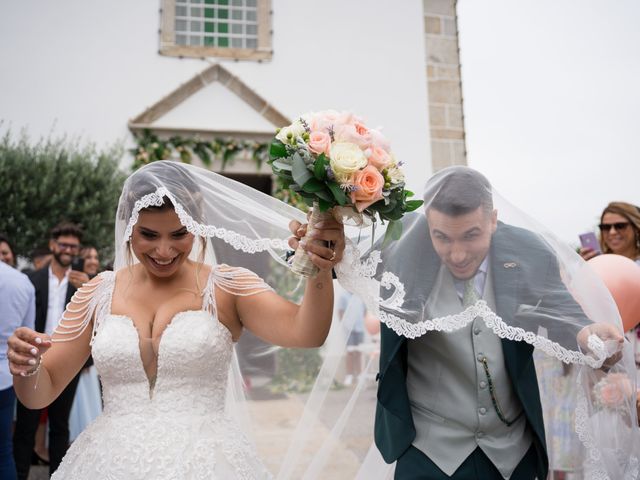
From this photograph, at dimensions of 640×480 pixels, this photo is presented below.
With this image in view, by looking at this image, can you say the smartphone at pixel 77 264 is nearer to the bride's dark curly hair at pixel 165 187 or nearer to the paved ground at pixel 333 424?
the paved ground at pixel 333 424

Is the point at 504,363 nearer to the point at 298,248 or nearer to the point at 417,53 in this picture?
the point at 298,248

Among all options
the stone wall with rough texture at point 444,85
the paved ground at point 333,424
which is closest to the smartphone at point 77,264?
the paved ground at point 333,424

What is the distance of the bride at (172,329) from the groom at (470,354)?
0.35 meters

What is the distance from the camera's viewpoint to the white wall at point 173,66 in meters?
8.52

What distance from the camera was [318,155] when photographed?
5.84 ft

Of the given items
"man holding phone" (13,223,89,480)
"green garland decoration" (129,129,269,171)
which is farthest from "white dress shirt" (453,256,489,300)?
"green garland decoration" (129,129,269,171)

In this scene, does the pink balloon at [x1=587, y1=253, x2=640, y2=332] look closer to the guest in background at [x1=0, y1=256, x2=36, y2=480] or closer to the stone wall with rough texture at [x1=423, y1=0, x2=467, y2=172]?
the guest in background at [x1=0, y1=256, x2=36, y2=480]

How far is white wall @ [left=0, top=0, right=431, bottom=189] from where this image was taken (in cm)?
852

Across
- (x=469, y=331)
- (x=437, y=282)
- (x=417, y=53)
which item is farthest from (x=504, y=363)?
(x=417, y=53)

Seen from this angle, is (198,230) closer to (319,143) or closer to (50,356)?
(319,143)

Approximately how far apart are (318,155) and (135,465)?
1.21m

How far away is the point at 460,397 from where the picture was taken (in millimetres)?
2049

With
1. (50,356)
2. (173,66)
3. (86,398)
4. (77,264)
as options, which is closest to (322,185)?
(50,356)

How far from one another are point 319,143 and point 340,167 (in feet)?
Answer: 0.38
